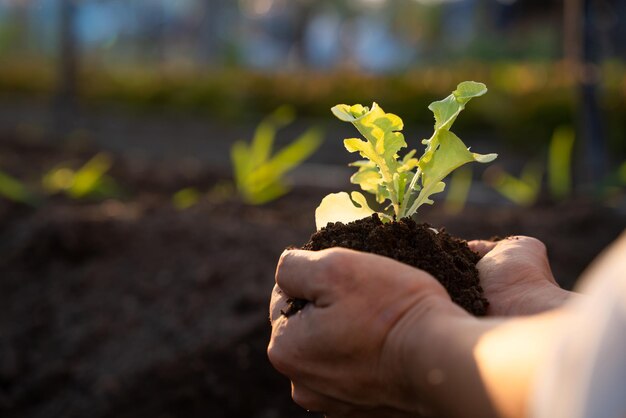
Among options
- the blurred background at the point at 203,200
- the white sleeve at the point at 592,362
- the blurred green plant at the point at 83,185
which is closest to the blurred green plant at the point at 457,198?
the blurred background at the point at 203,200

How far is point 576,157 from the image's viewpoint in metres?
5.42

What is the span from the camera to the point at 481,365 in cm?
82

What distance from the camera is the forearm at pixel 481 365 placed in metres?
Result: 0.77

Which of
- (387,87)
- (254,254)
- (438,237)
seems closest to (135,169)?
(254,254)

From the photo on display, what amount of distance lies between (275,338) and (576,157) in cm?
473

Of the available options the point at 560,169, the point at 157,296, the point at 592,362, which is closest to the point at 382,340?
the point at 592,362

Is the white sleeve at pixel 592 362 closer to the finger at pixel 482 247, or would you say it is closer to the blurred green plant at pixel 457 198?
the finger at pixel 482 247

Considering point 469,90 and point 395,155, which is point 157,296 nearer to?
point 395,155

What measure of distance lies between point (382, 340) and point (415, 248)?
261 mm

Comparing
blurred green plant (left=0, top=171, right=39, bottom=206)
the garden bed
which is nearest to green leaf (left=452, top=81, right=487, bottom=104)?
the garden bed

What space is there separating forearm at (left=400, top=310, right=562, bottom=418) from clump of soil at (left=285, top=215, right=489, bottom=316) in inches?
9.6

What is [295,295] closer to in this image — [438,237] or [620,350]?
[438,237]

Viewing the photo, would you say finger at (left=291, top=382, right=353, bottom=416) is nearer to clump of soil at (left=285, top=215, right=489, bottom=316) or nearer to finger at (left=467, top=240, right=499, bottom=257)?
clump of soil at (left=285, top=215, right=489, bottom=316)

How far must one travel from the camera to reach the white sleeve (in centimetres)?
63
